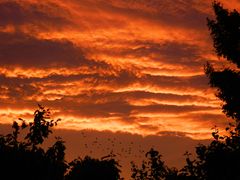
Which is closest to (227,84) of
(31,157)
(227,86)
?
(227,86)

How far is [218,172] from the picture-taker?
50.2 meters

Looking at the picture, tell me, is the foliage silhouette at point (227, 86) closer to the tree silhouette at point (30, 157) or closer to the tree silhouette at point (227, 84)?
the tree silhouette at point (227, 84)

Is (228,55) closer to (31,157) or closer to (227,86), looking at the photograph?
(227,86)

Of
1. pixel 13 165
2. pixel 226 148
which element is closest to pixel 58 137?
pixel 13 165

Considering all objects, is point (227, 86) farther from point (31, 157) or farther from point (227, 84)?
point (31, 157)

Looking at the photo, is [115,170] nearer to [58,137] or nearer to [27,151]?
[58,137]

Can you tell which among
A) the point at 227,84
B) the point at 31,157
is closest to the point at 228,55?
the point at 227,84

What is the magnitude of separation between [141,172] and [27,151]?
4631cm

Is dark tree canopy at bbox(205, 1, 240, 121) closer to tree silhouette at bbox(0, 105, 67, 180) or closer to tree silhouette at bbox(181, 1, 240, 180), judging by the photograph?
tree silhouette at bbox(181, 1, 240, 180)

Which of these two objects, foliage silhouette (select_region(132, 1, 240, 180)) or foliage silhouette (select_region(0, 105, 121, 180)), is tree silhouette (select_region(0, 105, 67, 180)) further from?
foliage silhouette (select_region(132, 1, 240, 180))

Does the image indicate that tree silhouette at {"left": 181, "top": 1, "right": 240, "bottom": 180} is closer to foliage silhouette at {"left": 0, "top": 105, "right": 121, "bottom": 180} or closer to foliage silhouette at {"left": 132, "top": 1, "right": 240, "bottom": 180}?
foliage silhouette at {"left": 132, "top": 1, "right": 240, "bottom": 180}

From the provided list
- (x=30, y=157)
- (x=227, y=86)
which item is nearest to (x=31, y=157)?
(x=30, y=157)

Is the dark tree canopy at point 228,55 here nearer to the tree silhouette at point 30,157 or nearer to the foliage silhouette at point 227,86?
the foliage silhouette at point 227,86

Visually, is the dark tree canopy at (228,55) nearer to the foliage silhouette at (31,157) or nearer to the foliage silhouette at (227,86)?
the foliage silhouette at (227,86)
